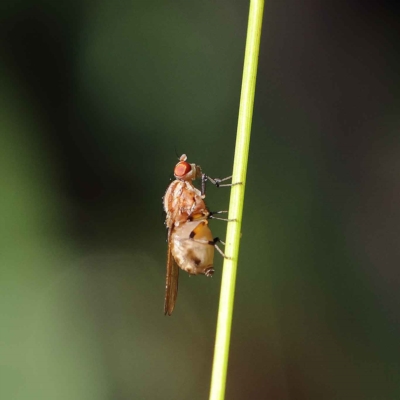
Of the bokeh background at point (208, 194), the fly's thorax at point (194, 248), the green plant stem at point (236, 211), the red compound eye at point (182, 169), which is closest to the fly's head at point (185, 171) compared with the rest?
the red compound eye at point (182, 169)

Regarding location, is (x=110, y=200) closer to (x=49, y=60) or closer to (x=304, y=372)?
(x=49, y=60)

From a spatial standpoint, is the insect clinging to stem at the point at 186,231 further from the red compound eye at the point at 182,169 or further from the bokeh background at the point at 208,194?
the bokeh background at the point at 208,194

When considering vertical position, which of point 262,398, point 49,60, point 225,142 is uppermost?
point 49,60

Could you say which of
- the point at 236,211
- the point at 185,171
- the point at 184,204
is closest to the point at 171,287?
the point at 184,204

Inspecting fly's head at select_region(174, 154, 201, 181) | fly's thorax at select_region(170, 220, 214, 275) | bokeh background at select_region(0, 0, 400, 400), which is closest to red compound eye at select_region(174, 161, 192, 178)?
fly's head at select_region(174, 154, 201, 181)

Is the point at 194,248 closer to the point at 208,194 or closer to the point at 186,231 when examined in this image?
the point at 186,231

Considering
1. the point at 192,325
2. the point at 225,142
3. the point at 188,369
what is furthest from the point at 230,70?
→ the point at 188,369
